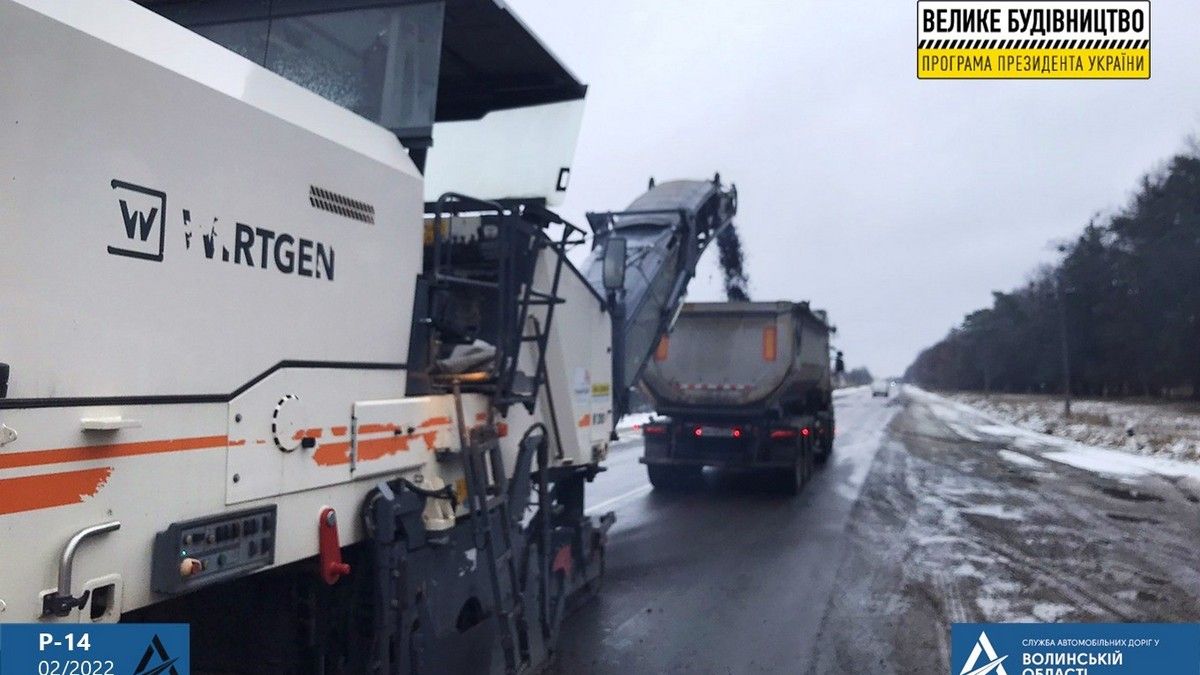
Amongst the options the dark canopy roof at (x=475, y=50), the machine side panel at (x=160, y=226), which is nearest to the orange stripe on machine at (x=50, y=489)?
the machine side panel at (x=160, y=226)

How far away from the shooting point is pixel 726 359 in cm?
1315

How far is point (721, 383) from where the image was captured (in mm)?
13125

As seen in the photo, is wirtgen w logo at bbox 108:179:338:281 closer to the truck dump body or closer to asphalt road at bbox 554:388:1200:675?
asphalt road at bbox 554:388:1200:675

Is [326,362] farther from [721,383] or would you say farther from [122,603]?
[721,383]

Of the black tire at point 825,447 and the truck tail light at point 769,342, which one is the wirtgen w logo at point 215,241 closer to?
the truck tail light at point 769,342

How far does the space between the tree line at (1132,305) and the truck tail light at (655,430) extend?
89.5ft

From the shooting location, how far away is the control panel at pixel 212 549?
2.57 metres

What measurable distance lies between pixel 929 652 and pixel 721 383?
24.1 feet

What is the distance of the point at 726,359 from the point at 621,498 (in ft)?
8.53

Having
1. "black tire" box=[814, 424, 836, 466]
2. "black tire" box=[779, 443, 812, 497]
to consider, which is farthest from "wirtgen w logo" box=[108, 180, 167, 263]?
"black tire" box=[814, 424, 836, 466]

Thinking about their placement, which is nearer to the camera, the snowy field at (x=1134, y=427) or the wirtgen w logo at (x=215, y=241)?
the wirtgen w logo at (x=215, y=241)

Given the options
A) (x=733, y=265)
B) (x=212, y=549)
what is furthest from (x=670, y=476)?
(x=212, y=549)

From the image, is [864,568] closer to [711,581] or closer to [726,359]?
[711,581]

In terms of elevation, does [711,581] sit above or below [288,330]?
below
